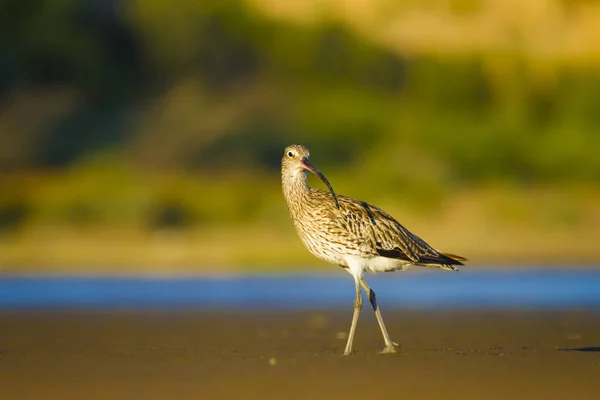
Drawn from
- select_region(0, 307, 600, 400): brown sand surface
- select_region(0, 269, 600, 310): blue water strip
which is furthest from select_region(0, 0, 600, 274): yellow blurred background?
select_region(0, 307, 600, 400): brown sand surface

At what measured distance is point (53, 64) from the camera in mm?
34219

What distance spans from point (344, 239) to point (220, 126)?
71.5 ft

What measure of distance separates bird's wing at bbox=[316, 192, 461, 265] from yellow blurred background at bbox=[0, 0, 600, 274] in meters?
11.1

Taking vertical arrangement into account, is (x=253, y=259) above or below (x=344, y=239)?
above

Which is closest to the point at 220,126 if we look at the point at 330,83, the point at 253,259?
the point at 330,83

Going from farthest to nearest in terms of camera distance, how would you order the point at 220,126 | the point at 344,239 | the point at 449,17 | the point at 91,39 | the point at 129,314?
1. the point at 449,17
2. the point at 91,39
3. the point at 220,126
4. the point at 129,314
5. the point at 344,239

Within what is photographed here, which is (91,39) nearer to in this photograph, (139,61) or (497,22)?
(139,61)

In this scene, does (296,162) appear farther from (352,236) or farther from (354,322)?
(354,322)

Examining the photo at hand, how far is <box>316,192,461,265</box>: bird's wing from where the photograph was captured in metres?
11.1

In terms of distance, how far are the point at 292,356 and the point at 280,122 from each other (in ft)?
74.0

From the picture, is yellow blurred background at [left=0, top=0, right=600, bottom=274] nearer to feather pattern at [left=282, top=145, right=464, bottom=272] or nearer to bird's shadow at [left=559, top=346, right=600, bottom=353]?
feather pattern at [left=282, top=145, right=464, bottom=272]

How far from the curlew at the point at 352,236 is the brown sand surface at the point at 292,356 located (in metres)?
0.70

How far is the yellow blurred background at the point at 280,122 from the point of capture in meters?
25.1

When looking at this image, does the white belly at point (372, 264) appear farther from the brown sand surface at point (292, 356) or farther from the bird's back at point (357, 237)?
the brown sand surface at point (292, 356)
